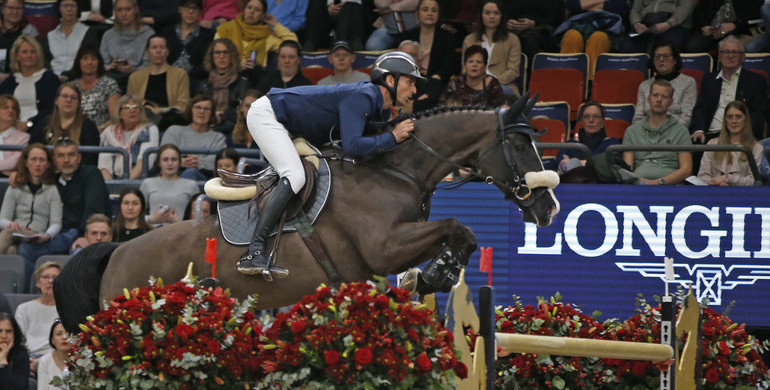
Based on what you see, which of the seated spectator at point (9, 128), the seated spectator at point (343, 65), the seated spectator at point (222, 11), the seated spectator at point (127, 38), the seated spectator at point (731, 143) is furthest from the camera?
the seated spectator at point (222, 11)

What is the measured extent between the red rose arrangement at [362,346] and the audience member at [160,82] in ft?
24.4

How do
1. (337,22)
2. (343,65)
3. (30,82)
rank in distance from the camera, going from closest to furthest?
(343,65) < (30,82) < (337,22)

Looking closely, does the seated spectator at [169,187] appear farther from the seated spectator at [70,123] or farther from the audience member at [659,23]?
the audience member at [659,23]

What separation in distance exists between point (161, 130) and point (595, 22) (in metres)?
4.77

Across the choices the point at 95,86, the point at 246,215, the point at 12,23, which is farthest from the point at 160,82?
the point at 246,215

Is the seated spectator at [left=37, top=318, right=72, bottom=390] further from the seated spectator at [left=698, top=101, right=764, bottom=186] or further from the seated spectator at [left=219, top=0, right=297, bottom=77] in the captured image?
the seated spectator at [left=219, top=0, right=297, bottom=77]

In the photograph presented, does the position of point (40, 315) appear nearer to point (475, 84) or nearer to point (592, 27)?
point (475, 84)

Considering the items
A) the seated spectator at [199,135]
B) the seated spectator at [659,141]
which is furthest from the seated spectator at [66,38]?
the seated spectator at [659,141]

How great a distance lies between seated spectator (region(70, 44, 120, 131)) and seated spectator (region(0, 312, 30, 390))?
489 cm

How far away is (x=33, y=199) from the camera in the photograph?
10.7 m

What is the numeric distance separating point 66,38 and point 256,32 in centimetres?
242

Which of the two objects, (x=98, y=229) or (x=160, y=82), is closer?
(x=98, y=229)

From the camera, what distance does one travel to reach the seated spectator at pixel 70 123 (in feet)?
38.6

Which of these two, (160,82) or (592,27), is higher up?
(592,27)
